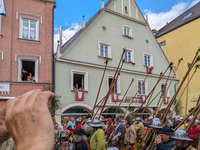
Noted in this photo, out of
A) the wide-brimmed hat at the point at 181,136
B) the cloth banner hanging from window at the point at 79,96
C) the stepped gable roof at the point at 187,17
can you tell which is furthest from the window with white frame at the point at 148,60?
the wide-brimmed hat at the point at 181,136

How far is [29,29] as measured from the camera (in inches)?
463

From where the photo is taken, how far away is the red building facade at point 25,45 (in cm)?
1077

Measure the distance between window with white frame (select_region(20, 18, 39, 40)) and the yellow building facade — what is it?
1431 cm

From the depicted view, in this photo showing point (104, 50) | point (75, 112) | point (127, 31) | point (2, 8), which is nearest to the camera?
point (2, 8)

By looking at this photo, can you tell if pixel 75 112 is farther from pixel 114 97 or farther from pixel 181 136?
pixel 181 136

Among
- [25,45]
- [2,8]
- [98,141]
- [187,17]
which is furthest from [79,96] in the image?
[187,17]

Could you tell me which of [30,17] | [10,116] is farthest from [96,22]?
[10,116]

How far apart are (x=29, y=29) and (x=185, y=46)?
15807 mm

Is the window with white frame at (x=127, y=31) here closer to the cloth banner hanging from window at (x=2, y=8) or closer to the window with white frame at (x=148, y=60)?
the window with white frame at (x=148, y=60)

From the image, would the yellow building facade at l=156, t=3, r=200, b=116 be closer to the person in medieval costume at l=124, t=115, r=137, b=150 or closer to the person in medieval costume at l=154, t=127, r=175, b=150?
the person in medieval costume at l=124, t=115, r=137, b=150

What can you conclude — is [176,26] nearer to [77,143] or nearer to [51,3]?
[51,3]

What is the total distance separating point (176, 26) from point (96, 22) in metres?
11.3

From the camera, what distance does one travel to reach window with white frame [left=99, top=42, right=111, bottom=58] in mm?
14656

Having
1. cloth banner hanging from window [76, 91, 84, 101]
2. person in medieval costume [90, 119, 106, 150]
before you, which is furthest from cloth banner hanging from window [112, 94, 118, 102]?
person in medieval costume [90, 119, 106, 150]
